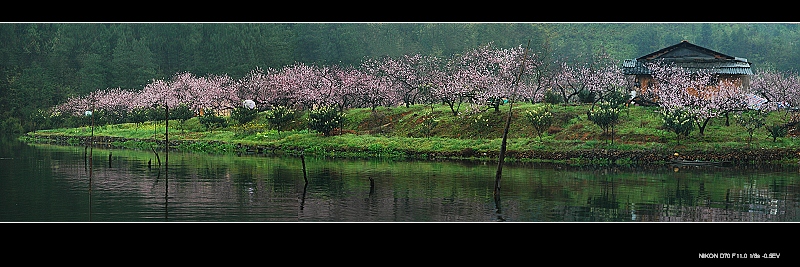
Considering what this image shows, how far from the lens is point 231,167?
4400 centimetres

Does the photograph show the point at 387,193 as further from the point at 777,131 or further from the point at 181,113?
the point at 181,113

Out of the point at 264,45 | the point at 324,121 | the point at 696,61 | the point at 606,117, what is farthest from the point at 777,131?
the point at 264,45

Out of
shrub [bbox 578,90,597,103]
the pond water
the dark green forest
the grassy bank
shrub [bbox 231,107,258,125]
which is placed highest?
the dark green forest

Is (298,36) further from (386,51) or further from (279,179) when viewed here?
(279,179)

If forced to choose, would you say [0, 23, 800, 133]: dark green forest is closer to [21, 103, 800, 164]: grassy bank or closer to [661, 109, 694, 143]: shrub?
[21, 103, 800, 164]: grassy bank

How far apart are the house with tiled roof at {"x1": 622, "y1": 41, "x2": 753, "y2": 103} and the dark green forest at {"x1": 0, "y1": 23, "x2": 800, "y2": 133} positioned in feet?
118

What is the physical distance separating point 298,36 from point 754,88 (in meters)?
56.4

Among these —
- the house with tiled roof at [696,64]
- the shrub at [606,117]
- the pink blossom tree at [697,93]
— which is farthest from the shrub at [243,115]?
the pink blossom tree at [697,93]

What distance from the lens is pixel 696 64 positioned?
202ft

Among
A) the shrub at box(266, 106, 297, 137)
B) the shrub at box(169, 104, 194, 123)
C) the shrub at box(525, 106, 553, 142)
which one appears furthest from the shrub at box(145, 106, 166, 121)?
the shrub at box(525, 106, 553, 142)

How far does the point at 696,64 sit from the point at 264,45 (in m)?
55.9

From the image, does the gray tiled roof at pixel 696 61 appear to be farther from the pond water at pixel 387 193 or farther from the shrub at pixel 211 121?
the shrub at pixel 211 121

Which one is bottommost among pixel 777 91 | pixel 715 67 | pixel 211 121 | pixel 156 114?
pixel 211 121

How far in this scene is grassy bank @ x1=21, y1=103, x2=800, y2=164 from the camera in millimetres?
45188
